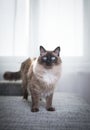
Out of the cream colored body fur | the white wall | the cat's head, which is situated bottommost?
the cream colored body fur

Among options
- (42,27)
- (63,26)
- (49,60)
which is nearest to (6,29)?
(42,27)

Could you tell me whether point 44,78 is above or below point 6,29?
below

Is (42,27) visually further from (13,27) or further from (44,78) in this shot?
(44,78)

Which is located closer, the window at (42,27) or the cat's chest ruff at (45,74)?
the cat's chest ruff at (45,74)

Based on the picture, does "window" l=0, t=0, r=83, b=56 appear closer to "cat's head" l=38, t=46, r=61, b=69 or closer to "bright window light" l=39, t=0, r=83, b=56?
"bright window light" l=39, t=0, r=83, b=56

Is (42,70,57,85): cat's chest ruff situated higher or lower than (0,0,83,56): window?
lower

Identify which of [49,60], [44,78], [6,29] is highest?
[6,29]

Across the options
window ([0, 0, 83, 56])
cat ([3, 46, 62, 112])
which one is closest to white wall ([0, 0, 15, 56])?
window ([0, 0, 83, 56])

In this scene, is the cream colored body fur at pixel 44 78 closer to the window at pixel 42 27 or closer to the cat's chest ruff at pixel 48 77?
the cat's chest ruff at pixel 48 77

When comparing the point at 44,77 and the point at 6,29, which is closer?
the point at 44,77

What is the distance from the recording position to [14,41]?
79.5 inches

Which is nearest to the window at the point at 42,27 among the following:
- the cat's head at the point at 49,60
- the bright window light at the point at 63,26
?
the bright window light at the point at 63,26

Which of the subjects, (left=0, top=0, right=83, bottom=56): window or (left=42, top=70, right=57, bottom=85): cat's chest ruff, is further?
(left=0, top=0, right=83, bottom=56): window

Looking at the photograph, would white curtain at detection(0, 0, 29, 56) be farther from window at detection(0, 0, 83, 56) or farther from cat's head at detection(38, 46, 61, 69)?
cat's head at detection(38, 46, 61, 69)
